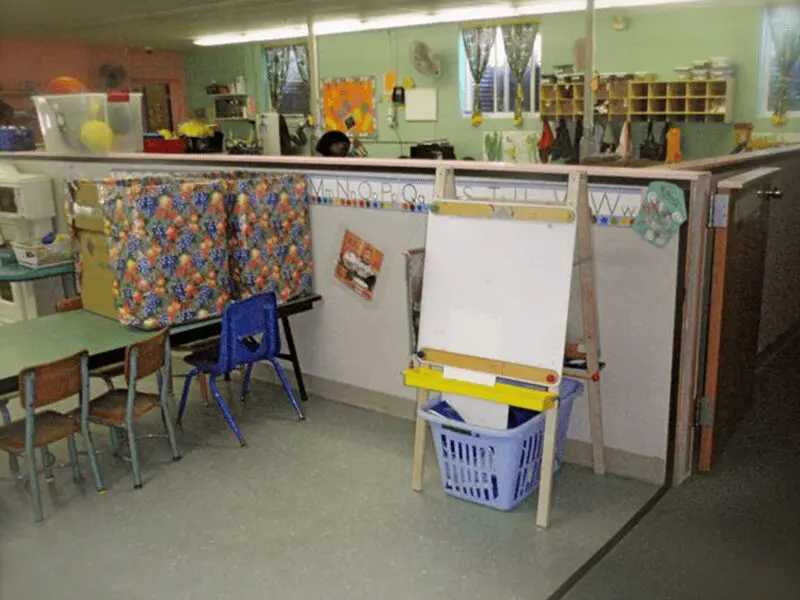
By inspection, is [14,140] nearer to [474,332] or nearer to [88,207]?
[88,207]

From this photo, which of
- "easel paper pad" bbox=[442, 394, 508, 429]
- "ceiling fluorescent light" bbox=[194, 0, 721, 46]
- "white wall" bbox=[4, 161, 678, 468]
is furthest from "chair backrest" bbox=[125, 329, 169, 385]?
"ceiling fluorescent light" bbox=[194, 0, 721, 46]

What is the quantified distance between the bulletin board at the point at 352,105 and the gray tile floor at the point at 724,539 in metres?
9.41

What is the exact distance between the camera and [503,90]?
11.1 meters

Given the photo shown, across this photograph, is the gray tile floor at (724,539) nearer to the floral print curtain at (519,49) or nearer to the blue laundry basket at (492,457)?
the blue laundry basket at (492,457)

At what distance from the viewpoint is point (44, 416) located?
344 cm

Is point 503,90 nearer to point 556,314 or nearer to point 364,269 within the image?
point 364,269

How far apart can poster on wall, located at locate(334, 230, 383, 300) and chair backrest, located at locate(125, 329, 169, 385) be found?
1.13m

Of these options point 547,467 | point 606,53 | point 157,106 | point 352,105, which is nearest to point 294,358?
point 547,467

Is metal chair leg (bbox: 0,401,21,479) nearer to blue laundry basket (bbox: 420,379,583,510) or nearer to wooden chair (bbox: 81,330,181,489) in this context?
wooden chair (bbox: 81,330,181,489)

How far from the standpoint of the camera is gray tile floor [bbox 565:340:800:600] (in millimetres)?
2656

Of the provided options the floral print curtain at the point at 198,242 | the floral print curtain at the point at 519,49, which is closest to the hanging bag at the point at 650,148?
the floral print curtain at the point at 519,49

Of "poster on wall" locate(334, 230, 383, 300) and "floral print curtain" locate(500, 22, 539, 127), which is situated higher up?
"floral print curtain" locate(500, 22, 539, 127)

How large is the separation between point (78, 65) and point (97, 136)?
28.9 ft

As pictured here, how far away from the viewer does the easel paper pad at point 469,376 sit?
3064 mm
